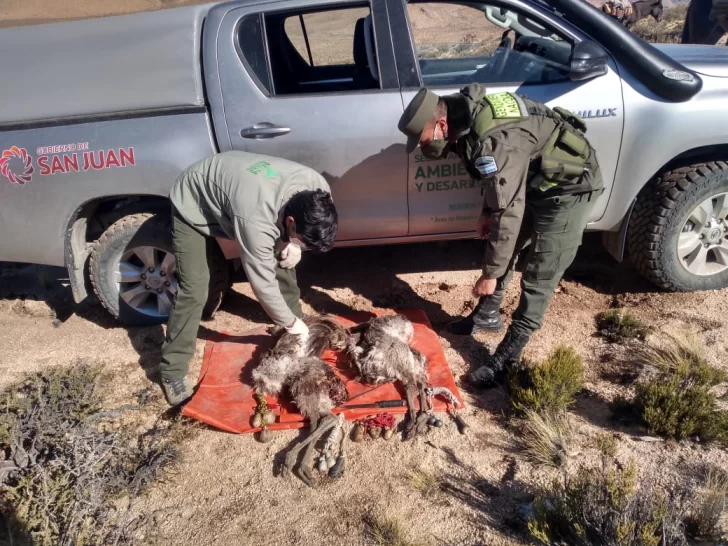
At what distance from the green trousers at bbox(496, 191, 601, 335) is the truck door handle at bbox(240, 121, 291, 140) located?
62.6 inches

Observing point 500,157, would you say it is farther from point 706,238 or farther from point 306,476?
point 706,238

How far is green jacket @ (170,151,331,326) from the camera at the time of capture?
119 inches

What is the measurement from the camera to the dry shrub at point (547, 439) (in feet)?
9.63

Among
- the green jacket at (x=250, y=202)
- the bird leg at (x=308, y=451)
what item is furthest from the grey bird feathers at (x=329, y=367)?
the green jacket at (x=250, y=202)

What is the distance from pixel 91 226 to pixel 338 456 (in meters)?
2.46

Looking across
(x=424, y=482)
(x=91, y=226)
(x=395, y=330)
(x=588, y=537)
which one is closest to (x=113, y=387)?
(x=91, y=226)

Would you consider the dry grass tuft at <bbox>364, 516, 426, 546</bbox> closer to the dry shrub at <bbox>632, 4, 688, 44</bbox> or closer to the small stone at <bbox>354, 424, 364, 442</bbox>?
the small stone at <bbox>354, 424, 364, 442</bbox>

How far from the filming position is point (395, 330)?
3779mm

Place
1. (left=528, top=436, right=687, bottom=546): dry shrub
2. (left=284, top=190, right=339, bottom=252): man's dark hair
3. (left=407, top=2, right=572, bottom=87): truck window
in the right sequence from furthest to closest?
(left=407, top=2, right=572, bottom=87): truck window → (left=284, top=190, right=339, bottom=252): man's dark hair → (left=528, top=436, right=687, bottom=546): dry shrub

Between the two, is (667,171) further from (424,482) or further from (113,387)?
(113,387)

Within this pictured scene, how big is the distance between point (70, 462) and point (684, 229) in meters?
4.17

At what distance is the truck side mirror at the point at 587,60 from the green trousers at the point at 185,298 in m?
2.47

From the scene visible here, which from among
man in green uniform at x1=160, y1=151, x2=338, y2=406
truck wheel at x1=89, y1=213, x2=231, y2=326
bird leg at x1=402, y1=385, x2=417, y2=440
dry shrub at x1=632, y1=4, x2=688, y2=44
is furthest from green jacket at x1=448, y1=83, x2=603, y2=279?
dry shrub at x1=632, y1=4, x2=688, y2=44

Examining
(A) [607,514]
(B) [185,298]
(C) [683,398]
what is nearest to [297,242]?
(B) [185,298]
